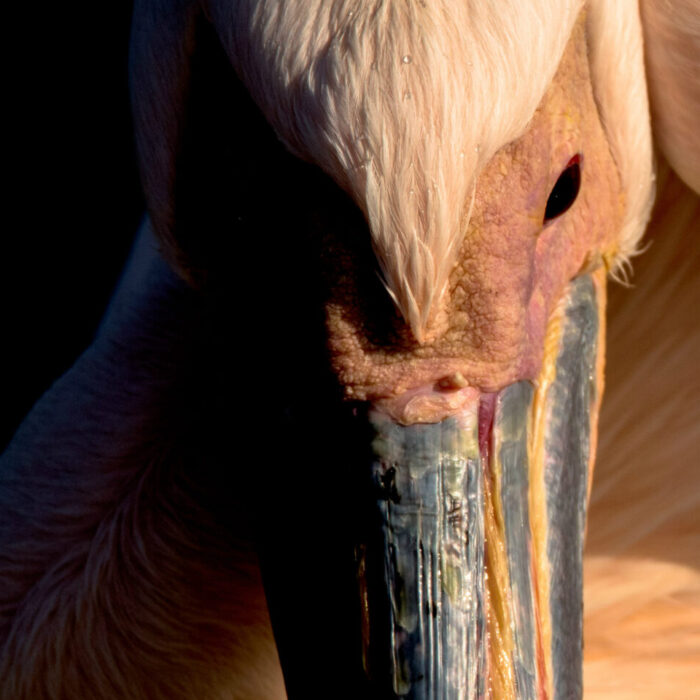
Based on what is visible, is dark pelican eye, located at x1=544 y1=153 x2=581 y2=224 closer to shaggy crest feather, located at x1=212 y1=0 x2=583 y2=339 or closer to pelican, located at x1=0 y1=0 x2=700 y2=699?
pelican, located at x1=0 y1=0 x2=700 y2=699

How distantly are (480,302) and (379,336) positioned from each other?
0.33 ft

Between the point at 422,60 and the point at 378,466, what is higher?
the point at 422,60

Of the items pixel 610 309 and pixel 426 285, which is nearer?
pixel 426 285

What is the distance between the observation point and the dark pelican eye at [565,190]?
4.73ft

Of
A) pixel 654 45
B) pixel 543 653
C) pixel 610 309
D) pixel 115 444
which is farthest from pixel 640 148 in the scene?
pixel 115 444

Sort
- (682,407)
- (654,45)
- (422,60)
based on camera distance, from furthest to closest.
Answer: (682,407) < (654,45) < (422,60)

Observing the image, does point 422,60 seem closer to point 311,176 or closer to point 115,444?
point 311,176

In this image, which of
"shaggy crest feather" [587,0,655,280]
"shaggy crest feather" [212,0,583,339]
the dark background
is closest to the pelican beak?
"shaggy crest feather" [212,0,583,339]

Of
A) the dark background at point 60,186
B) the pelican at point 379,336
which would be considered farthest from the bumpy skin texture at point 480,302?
the dark background at point 60,186

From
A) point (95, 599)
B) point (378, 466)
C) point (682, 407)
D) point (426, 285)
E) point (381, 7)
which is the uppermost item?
point (381, 7)

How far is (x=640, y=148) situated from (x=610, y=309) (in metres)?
0.42

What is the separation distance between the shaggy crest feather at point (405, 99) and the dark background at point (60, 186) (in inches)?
81.9

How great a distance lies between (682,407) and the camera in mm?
1876

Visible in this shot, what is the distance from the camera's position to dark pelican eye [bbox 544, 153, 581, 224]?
144 cm
